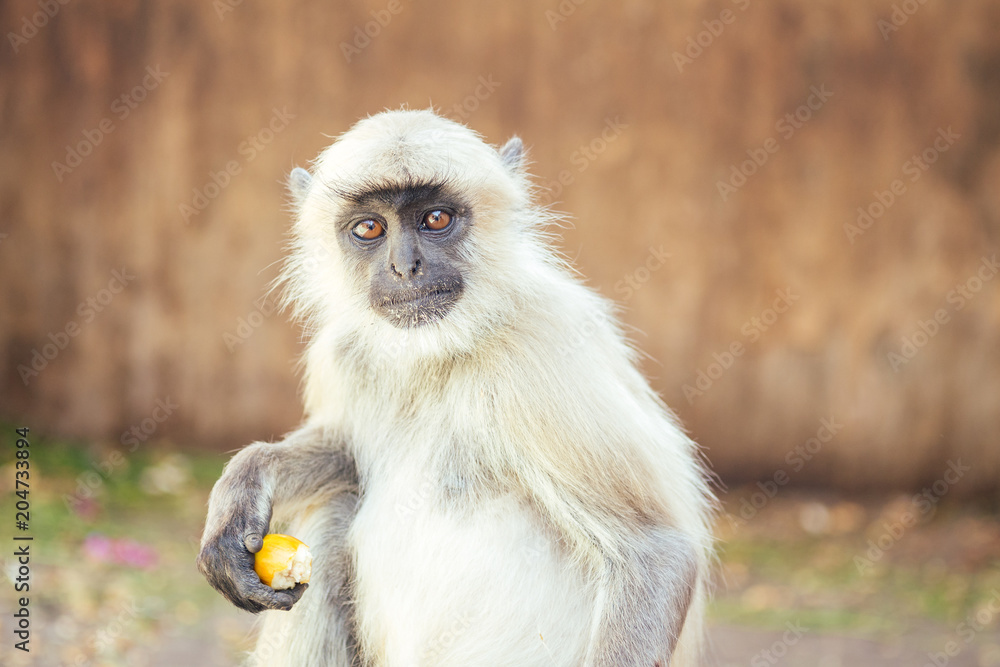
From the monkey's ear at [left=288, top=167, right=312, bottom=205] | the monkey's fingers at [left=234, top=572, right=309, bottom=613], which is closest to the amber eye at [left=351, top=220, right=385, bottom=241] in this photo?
the monkey's ear at [left=288, top=167, right=312, bottom=205]

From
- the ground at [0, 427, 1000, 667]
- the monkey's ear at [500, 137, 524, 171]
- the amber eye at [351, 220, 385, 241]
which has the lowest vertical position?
the ground at [0, 427, 1000, 667]

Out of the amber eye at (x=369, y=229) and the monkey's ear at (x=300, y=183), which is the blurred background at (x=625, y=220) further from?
the amber eye at (x=369, y=229)

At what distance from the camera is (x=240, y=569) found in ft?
11.2

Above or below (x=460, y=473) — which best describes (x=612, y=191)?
above

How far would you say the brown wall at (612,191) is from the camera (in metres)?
8.22

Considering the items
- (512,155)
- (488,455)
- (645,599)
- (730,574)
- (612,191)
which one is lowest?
(730,574)

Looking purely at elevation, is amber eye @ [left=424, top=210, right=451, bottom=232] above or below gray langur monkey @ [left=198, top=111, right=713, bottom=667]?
above

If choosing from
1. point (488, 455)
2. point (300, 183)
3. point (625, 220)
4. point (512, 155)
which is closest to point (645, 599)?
point (488, 455)

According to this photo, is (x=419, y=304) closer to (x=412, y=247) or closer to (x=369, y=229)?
(x=412, y=247)

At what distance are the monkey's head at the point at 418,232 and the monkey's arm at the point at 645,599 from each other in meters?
0.92

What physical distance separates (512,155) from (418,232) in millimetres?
826

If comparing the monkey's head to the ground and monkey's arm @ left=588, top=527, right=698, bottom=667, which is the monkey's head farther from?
the ground

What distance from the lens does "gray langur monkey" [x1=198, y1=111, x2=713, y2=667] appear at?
3.48m

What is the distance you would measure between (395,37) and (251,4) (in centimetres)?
127
